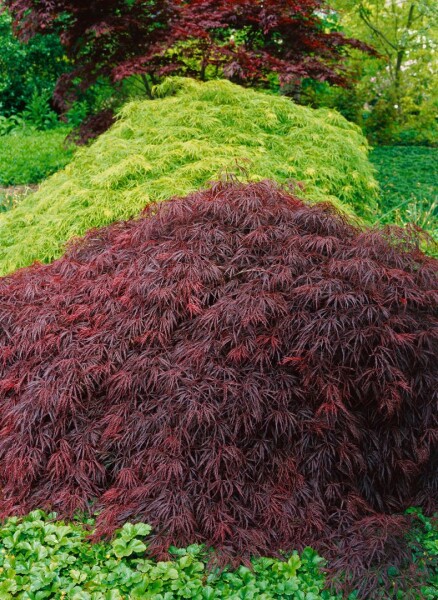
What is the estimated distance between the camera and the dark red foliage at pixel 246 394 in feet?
10.1

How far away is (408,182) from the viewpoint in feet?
30.7

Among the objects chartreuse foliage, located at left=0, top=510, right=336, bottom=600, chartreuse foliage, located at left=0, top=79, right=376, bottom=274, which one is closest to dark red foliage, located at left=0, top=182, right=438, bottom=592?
chartreuse foliage, located at left=0, top=510, right=336, bottom=600

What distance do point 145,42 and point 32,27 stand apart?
47.1 inches

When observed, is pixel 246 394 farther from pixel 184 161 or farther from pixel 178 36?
pixel 178 36

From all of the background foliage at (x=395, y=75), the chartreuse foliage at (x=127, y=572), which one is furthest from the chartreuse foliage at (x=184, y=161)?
the background foliage at (x=395, y=75)

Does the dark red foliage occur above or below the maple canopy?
below

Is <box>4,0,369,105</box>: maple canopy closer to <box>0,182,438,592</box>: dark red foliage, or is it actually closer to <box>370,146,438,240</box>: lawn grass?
<box>370,146,438,240</box>: lawn grass

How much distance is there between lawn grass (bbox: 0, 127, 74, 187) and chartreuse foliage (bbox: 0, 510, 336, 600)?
6832 mm

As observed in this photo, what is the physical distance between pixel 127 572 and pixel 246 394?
90 cm

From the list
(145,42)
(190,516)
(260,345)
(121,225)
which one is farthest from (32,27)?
(190,516)

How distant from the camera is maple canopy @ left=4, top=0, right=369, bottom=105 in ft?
24.3

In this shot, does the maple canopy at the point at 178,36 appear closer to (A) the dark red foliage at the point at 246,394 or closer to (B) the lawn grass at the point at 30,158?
(B) the lawn grass at the point at 30,158

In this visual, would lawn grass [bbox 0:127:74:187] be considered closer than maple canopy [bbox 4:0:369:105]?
No

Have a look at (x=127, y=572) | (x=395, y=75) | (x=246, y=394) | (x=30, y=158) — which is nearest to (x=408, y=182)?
(x=395, y=75)
